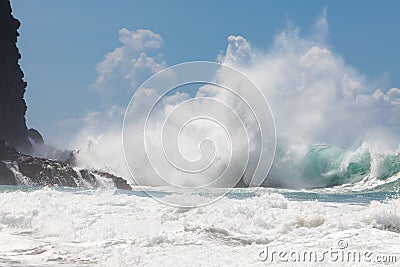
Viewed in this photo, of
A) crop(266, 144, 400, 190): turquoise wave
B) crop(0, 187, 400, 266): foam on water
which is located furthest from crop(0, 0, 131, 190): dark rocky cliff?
crop(0, 187, 400, 266): foam on water

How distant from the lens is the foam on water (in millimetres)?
6578

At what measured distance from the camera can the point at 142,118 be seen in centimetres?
765

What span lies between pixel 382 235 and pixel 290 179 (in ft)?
101

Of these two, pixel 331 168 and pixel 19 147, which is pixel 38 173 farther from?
pixel 331 168

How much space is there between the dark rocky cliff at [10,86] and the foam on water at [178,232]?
41.7m

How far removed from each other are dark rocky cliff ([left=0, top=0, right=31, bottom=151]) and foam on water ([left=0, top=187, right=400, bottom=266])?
41711 millimetres

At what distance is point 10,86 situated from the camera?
5084 cm

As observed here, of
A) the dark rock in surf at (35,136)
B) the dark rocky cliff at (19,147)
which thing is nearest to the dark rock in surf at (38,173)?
the dark rocky cliff at (19,147)

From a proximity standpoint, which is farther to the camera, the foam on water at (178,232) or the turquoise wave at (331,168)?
the turquoise wave at (331,168)

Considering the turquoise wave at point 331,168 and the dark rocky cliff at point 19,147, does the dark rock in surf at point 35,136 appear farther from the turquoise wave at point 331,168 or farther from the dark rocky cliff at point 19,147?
the turquoise wave at point 331,168
